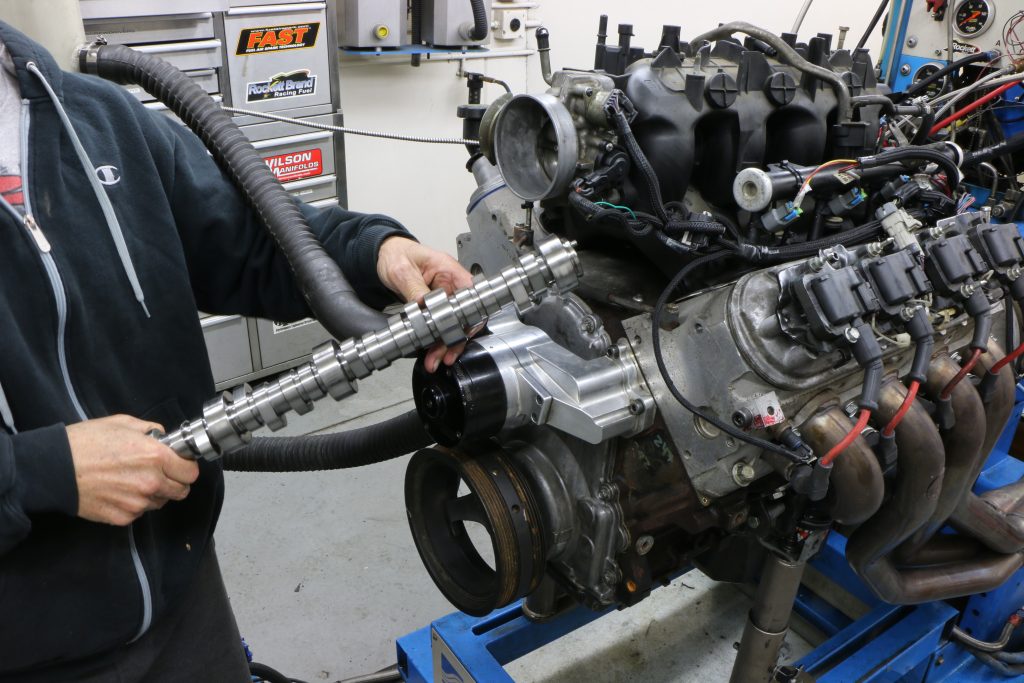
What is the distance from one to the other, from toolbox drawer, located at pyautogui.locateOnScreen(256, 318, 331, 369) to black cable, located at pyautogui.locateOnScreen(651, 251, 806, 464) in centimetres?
193

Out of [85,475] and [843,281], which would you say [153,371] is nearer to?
[85,475]

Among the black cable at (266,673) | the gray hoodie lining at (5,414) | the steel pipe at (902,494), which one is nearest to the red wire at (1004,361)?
the steel pipe at (902,494)

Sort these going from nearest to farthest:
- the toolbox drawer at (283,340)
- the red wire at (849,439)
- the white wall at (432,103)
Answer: the red wire at (849,439), the toolbox drawer at (283,340), the white wall at (432,103)

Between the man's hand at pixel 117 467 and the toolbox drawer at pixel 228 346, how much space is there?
187 cm

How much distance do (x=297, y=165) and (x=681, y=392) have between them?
2012mm

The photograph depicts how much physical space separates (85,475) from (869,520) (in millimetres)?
995

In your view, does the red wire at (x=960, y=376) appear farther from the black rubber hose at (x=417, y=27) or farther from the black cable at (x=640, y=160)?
the black rubber hose at (x=417, y=27)

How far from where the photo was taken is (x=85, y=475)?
0.80 m

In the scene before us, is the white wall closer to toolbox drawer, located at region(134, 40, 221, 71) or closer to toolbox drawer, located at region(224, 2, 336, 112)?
toolbox drawer, located at region(224, 2, 336, 112)

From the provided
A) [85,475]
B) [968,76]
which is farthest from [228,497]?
[968,76]

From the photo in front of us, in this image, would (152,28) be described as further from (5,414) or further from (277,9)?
(5,414)

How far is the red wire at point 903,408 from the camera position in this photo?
0.94m

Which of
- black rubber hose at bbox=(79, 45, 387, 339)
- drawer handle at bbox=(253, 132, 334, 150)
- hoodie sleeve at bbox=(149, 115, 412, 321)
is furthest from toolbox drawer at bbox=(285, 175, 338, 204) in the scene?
hoodie sleeve at bbox=(149, 115, 412, 321)

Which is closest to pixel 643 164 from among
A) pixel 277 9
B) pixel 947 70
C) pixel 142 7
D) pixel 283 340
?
pixel 947 70
